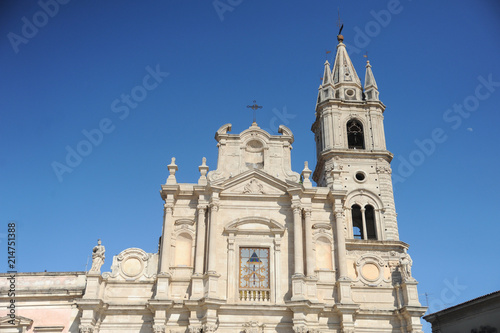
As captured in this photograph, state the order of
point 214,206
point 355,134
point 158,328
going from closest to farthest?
point 158,328 → point 214,206 → point 355,134

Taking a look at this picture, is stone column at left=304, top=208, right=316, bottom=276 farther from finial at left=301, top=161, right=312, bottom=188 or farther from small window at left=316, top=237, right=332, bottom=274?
finial at left=301, top=161, right=312, bottom=188

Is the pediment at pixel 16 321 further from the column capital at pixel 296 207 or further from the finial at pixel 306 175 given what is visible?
the finial at pixel 306 175

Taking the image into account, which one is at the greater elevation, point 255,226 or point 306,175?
point 306,175

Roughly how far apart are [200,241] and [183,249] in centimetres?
104

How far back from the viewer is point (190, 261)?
2505 centimetres

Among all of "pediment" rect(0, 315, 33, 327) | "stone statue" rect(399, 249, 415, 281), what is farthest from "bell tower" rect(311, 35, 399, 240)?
"pediment" rect(0, 315, 33, 327)

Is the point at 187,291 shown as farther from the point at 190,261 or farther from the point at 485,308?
the point at 485,308

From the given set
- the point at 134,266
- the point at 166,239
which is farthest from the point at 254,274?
the point at 134,266

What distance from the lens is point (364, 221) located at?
29359mm

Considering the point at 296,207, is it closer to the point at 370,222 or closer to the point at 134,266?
the point at 370,222

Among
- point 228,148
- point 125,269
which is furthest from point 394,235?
point 125,269

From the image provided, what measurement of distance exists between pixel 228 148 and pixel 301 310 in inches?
369

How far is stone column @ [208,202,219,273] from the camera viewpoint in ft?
79.1

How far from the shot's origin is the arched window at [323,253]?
83.1 feet
